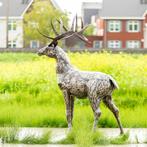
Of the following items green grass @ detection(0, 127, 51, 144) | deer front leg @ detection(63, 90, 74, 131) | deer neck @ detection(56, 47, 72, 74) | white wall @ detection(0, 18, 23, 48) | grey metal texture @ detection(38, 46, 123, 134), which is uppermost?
deer neck @ detection(56, 47, 72, 74)

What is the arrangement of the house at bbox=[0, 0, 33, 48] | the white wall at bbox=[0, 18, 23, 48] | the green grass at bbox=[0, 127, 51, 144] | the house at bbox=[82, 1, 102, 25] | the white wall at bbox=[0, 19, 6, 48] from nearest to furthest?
the green grass at bbox=[0, 127, 51, 144] → the house at bbox=[0, 0, 33, 48] → the white wall at bbox=[0, 18, 23, 48] → the white wall at bbox=[0, 19, 6, 48] → the house at bbox=[82, 1, 102, 25]

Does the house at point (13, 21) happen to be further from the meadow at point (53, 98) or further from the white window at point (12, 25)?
the meadow at point (53, 98)

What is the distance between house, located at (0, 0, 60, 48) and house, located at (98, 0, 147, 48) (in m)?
5.01

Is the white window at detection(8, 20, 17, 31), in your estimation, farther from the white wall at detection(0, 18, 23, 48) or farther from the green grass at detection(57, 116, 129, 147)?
the green grass at detection(57, 116, 129, 147)

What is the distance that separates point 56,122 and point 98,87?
269 centimetres

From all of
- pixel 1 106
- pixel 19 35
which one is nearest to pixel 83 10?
pixel 19 35

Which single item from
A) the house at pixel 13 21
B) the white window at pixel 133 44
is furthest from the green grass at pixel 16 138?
the white window at pixel 133 44

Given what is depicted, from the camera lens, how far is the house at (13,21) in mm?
71250

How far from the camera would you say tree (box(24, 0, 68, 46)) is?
6638 cm

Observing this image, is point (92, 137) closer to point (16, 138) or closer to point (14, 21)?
point (16, 138)

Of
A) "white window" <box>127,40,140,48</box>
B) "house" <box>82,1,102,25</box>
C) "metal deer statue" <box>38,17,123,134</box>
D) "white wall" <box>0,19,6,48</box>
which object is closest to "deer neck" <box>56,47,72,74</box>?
"metal deer statue" <box>38,17,123,134</box>

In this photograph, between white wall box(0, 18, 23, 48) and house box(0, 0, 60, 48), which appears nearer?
house box(0, 0, 60, 48)

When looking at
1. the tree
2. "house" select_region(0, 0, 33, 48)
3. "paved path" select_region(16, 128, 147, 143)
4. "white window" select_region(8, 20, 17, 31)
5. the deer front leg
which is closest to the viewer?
"paved path" select_region(16, 128, 147, 143)

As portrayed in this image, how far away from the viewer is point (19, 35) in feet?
237
